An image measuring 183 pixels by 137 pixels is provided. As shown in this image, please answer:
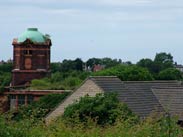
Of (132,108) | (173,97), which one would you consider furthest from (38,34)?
(132,108)

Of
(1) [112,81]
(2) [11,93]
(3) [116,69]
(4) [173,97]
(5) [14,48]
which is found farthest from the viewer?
(5) [14,48]

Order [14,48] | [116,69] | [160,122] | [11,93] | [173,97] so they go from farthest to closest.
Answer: [14,48], [116,69], [11,93], [173,97], [160,122]

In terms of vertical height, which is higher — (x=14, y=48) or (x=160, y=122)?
(x=14, y=48)

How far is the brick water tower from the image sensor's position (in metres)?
60.7

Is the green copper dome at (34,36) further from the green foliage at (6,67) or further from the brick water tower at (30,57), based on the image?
the green foliage at (6,67)

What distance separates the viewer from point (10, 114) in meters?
12.0

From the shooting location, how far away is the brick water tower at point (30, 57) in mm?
60656

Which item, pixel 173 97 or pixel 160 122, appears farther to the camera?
pixel 173 97

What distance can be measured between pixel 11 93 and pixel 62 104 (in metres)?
21.7

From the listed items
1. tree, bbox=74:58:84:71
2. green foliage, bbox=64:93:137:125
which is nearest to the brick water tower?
green foliage, bbox=64:93:137:125

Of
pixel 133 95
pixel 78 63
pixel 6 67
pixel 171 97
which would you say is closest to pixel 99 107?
pixel 133 95

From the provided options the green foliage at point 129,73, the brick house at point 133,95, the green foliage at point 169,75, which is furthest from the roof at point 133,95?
the green foliage at point 169,75

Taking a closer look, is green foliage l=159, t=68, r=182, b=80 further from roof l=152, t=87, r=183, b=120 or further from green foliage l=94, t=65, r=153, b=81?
roof l=152, t=87, r=183, b=120

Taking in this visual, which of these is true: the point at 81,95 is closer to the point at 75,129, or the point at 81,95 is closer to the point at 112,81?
the point at 112,81
